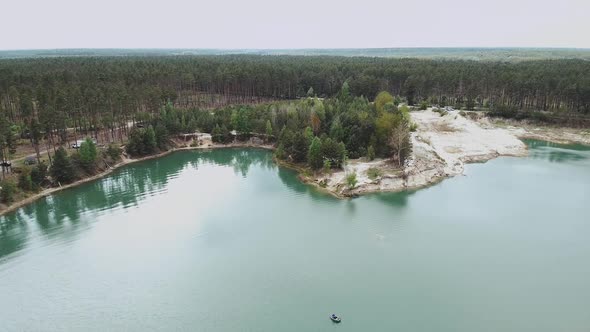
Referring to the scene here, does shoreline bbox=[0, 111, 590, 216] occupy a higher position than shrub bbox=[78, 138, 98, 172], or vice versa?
shrub bbox=[78, 138, 98, 172]

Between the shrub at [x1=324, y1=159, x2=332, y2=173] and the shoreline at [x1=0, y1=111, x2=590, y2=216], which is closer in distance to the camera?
the shoreline at [x1=0, y1=111, x2=590, y2=216]

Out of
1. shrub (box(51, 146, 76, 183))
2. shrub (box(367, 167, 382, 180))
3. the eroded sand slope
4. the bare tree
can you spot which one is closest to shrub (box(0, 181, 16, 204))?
shrub (box(51, 146, 76, 183))

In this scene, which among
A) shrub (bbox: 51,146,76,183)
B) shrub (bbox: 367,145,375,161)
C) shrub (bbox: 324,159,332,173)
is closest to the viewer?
shrub (bbox: 51,146,76,183)

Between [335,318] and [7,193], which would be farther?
[7,193]

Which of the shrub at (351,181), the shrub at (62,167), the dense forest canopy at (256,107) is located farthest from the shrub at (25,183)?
the shrub at (351,181)

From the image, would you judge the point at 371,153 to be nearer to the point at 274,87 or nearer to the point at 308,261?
the point at 308,261

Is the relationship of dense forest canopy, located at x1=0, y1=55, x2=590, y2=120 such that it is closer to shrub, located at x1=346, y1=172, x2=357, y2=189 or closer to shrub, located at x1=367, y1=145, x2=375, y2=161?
shrub, located at x1=367, y1=145, x2=375, y2=161

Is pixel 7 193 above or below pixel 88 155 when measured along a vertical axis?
below

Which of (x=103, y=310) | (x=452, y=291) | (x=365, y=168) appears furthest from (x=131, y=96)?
(x=452, y=291)

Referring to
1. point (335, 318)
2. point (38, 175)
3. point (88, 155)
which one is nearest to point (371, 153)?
point (335, 318)
